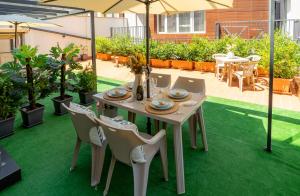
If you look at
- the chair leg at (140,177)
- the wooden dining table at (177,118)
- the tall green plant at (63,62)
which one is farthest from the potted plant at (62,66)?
the chair leg at (140,177)

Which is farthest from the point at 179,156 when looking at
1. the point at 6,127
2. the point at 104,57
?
the point at 104,57

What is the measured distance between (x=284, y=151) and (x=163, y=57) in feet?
23.8

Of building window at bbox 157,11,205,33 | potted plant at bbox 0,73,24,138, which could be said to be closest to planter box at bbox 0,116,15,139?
potted plant at bbox 0,73,24,138

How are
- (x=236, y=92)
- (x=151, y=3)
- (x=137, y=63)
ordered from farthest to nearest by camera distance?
1. (x=236, y=92)
2. (x=151, y=3)
3. (x=137, y=63)

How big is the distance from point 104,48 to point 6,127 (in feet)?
29.3

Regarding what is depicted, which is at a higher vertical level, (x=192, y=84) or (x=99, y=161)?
(x=192, y=84)

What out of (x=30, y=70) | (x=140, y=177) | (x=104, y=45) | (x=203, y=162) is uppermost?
(x=104, y=45)

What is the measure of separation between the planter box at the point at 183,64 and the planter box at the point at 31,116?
20.0ft

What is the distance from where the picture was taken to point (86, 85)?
18.6 ft

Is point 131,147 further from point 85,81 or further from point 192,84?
point 85,81

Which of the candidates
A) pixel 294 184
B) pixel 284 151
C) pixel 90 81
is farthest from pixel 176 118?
pixel 90 81

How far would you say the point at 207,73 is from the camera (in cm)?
A: 878

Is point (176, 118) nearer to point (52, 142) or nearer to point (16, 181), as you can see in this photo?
point (16, 181)

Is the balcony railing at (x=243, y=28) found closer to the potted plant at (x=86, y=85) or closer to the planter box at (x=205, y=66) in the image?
the planter box at (x=205, y=66)
